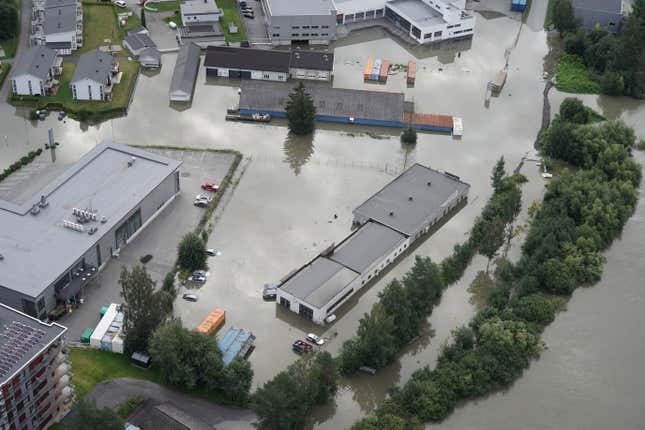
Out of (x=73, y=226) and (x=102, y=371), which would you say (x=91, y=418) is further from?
(x=73, y=226)

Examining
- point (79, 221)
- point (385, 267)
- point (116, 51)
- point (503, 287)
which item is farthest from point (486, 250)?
point (116, 51)

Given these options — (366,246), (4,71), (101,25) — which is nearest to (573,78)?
(366,246)

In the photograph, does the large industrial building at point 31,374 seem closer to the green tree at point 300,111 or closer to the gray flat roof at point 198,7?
the green tree at point 300,111

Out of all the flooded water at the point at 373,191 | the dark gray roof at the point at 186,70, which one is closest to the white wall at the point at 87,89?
the flooded water at the point at 373,191

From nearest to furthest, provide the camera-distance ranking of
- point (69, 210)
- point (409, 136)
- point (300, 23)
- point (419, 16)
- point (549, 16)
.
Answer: point (69, 210) < point (409, 136) < point (300, 23) < point (419, 16) < point (549, 16)

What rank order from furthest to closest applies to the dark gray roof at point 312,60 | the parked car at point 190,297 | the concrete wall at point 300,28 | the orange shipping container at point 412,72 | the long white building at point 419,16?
the long white building at point 419,16 → the concrete wall at point 300,28 → the orange shipping container at point 412,72 → the dark gray roof at point 312,60 → the parked car at point 190,297

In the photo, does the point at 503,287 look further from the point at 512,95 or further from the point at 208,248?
the point at 512,95
